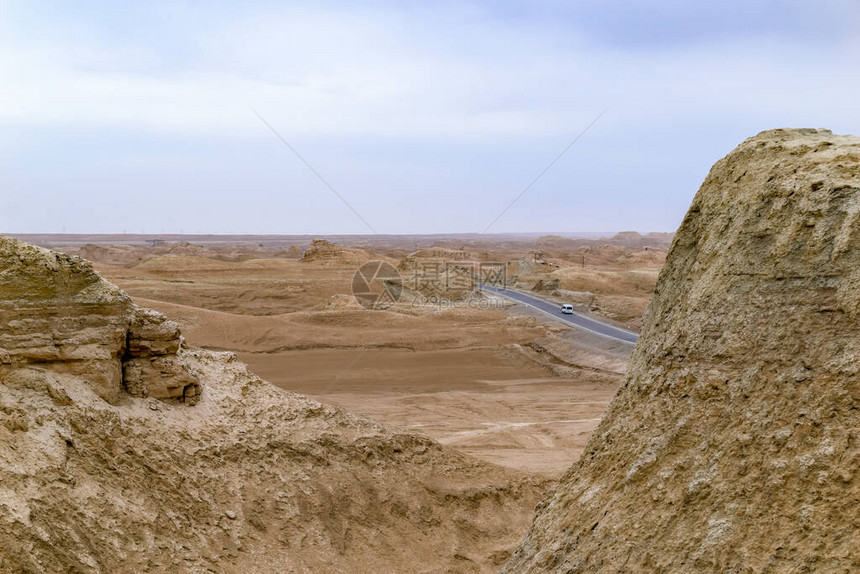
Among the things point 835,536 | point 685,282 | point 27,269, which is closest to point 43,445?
point 27,269

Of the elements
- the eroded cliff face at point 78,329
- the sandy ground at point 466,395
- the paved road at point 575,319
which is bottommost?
the sandy ground at point 466,395

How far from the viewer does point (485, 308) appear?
1799 inches

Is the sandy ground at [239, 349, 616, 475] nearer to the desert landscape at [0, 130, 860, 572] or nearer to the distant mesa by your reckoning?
the desert landscape at [0, 130, 860, 572]

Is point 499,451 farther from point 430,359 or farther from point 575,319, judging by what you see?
point 575,319

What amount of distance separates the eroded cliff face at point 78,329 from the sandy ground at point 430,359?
25.5ft

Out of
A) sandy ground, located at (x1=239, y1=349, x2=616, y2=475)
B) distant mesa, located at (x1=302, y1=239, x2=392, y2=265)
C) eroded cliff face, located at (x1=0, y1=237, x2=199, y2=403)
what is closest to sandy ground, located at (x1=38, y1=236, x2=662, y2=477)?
sandy ground, located at (x1=239, y1=349, x2=616, y2=475)

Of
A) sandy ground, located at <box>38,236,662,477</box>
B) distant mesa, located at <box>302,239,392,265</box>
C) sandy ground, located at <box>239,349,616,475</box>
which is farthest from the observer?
distant mesa, located at <box>302,239,392,265</box>

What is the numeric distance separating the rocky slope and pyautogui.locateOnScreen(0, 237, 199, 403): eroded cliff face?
0.06 ft

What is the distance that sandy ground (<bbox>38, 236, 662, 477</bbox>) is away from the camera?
66.8 feet

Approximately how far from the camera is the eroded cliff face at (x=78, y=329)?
8.32 metres

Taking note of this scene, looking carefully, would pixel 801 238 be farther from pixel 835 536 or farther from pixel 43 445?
pixel 43 445

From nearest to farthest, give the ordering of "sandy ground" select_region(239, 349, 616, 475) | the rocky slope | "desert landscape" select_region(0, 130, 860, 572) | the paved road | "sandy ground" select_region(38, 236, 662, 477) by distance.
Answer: "desert landscape" select_region(0, 130, 860, 572) < the rocky slope < "sandy ground" select_region(239, 349, 616, 475) < "sandy ground" select_region(38, 236, 662, 477) < the paved road

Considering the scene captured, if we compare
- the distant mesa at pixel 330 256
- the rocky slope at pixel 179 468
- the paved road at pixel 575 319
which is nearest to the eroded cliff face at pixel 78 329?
the rocky slope at pixel 179 468

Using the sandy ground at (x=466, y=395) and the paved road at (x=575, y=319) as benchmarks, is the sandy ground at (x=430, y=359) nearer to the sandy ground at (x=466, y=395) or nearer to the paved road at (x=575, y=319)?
the sandy ground at (x=466, y=395)
